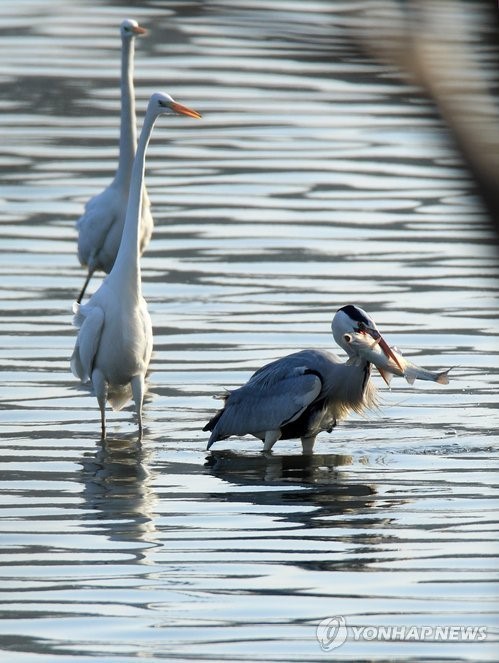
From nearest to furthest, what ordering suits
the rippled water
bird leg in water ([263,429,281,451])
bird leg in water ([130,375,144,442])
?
the rippled water
bird leg in water ([263,429,281,451])
bird leg in water ([130,375,144,442])

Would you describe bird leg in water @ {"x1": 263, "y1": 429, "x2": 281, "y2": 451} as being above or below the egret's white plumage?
below

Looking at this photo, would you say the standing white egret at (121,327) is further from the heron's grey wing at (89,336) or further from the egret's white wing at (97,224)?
the egret's white wing at (97,224)

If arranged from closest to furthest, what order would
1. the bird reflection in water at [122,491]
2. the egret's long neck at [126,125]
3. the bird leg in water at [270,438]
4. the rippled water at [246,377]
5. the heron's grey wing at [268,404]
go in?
the rippled water at [246,377] → the bird reflection in water at [122,491] → the heron's grey wing at [268,404] → the bird leg in water at [270,438] → the egret's long neck at [126,125]

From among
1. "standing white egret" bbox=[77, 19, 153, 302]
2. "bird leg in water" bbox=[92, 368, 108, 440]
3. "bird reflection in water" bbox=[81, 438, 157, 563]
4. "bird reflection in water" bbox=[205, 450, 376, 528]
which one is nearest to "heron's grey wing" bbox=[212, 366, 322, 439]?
"bird reflection in water" bbox=[205, 450, 376, 528]

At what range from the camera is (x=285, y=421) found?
8.16 meters

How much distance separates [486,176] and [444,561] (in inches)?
183

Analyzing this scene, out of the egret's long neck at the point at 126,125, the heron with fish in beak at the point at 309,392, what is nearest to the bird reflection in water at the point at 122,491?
the heron with fish in beak at the point at 309,392

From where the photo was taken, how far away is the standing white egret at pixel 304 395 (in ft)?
26.7

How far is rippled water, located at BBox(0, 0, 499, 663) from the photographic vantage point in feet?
16.2

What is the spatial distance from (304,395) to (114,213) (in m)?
3.91

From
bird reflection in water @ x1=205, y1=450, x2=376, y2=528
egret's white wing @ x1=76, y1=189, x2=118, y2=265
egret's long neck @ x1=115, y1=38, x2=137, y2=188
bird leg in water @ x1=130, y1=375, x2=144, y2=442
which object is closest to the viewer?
bird reflection in water @ x1=205, y1=450, x2=376, y2=528

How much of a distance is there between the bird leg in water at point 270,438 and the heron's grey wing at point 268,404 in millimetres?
60

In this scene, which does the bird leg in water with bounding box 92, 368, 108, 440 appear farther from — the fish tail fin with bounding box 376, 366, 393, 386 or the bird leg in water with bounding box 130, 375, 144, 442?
the fish tail fin with bounding box 376, 366, 393, 386

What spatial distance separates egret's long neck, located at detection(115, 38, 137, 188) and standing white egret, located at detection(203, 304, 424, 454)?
3.62m
